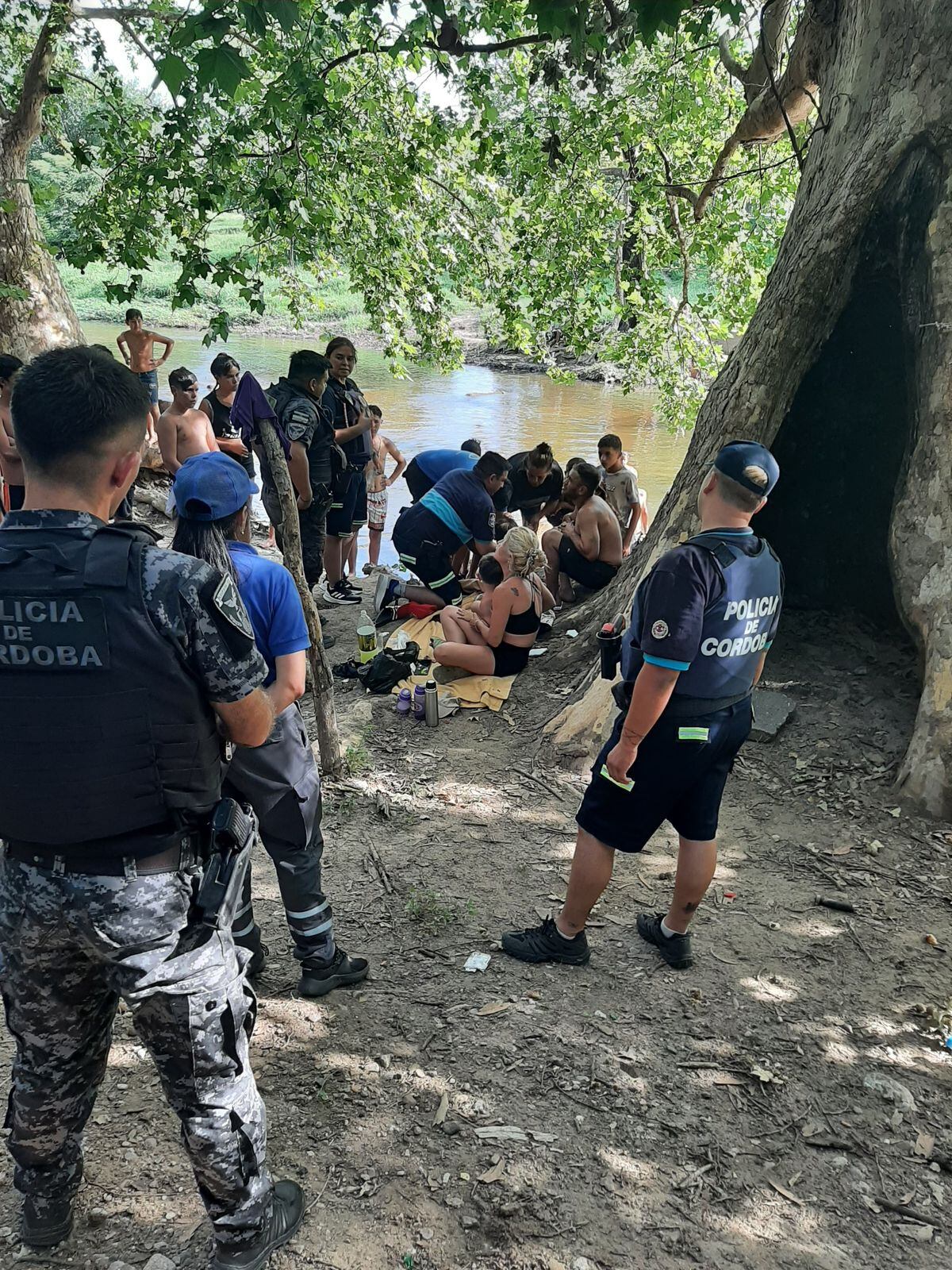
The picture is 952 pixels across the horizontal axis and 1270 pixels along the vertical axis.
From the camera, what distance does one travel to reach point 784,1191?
2385 millimetres

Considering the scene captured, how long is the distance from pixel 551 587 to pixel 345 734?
2836 mm

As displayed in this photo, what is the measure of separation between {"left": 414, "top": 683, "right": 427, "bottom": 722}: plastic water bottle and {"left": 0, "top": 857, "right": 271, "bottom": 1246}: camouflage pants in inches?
140

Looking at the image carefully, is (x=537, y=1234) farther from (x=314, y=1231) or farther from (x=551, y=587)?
(x=551, y=587)

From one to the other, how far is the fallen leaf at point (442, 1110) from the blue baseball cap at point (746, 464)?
79.7 inches

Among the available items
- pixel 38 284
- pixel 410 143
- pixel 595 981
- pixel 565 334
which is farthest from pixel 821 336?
pixel 38 284

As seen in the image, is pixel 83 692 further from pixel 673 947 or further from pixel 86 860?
pixel 673 947

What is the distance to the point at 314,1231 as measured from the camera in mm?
2236

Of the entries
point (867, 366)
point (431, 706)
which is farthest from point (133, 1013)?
point (867, 366)

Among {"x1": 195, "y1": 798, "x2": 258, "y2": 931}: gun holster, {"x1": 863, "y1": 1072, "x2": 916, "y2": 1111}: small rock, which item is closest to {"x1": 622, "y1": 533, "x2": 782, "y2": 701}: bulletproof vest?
{"x1": 863, "y1": 1072, "x2": 916, "y2": 1111}: small rock

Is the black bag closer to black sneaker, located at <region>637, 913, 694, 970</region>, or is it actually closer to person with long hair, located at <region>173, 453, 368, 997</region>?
person with long hair, located at <region>173, 453, 368, 997</region>

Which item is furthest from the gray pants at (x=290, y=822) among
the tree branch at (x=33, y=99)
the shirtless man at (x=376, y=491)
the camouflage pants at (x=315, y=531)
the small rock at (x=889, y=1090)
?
the tree branch at (x=33, y=99)

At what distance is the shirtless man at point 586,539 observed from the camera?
23.1ft

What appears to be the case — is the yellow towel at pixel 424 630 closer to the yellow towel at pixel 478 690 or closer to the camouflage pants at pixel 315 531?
the yellow towel at pixel 478 690

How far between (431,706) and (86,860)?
3761mm
